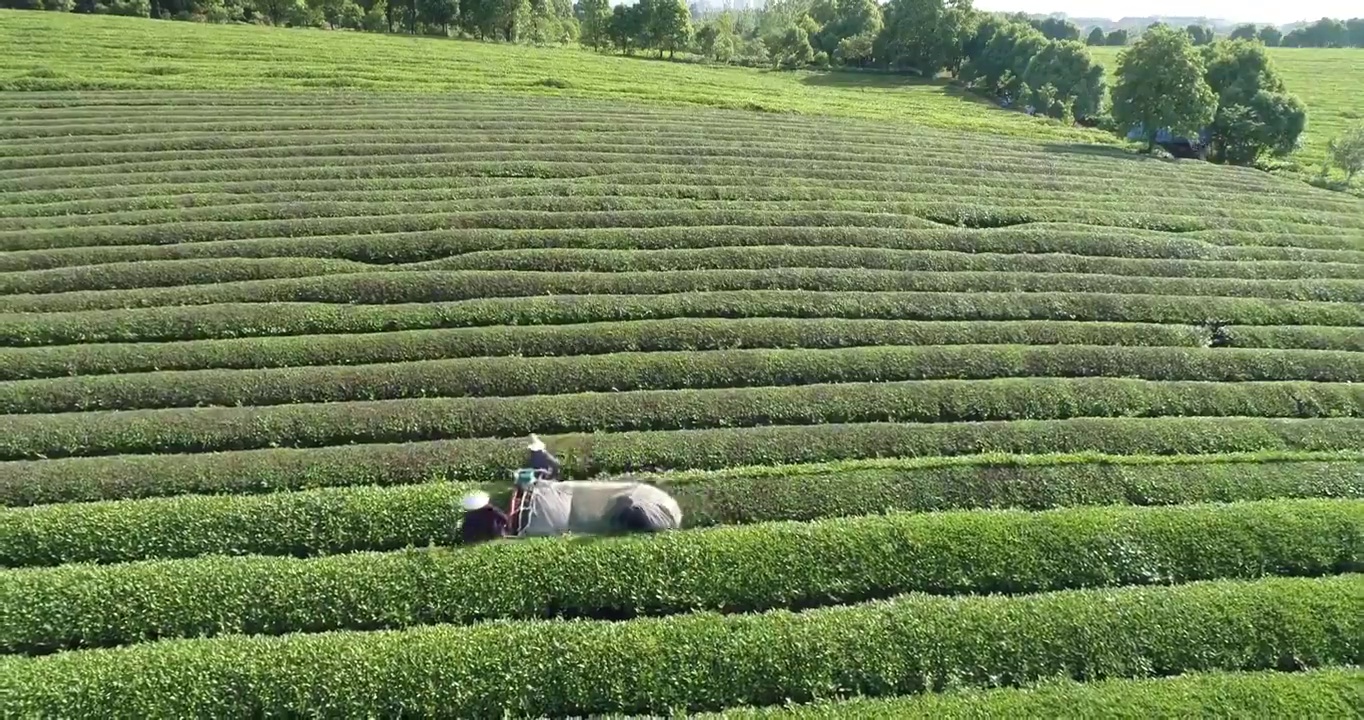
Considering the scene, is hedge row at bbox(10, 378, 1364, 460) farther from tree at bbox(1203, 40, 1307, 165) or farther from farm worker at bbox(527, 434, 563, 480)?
tree at bbox(1203, 40, 1307, 165)

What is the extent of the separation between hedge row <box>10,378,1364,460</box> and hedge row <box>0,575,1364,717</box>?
18.8 feet

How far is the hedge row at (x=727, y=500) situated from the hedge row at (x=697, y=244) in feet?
42.6

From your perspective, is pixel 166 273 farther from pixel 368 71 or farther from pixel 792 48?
pixel 792 48

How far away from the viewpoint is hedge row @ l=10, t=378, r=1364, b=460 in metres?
15.7

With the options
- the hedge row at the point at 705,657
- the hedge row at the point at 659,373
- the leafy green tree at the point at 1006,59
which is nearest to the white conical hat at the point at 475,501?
the hedge row at the point at 705,657

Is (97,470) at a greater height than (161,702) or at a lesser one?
greater

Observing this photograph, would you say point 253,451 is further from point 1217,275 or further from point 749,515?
point 1217,275

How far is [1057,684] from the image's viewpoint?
36.0 ft

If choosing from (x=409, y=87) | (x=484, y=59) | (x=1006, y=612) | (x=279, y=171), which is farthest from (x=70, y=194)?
(x=484, y=59)

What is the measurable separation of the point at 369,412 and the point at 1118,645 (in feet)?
49.6

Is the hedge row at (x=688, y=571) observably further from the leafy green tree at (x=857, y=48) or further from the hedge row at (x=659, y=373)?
the leafy green tree at (x=857, y=48)

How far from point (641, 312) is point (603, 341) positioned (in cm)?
221

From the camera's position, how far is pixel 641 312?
21625 millimetres

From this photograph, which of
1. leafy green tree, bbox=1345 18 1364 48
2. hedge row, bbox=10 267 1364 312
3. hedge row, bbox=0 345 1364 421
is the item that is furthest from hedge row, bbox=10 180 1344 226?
leafy green tree, bbox=1345 18 1364 48
